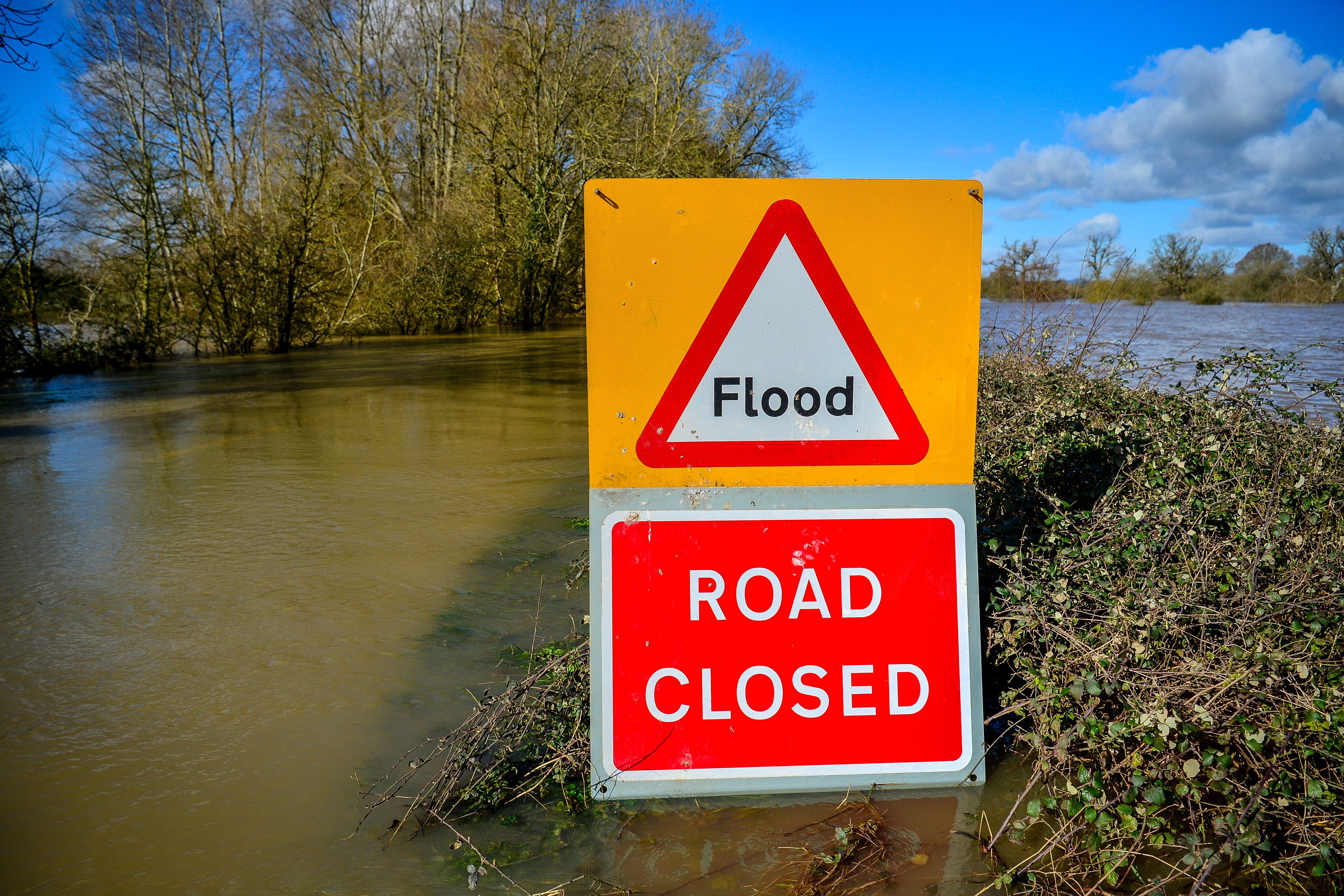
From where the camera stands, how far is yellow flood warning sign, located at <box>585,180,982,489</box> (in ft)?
6.62

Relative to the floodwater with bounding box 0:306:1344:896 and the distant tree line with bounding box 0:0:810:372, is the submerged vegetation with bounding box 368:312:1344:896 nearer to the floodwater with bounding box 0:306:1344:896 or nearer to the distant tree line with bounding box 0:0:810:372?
the floodwater with bounding box 0:306:1344:896

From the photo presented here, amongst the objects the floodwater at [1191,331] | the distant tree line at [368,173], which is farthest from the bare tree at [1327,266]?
the distant tree line at [368,173]

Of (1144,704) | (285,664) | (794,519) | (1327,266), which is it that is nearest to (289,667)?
(285,664)

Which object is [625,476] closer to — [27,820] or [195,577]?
[27,820]

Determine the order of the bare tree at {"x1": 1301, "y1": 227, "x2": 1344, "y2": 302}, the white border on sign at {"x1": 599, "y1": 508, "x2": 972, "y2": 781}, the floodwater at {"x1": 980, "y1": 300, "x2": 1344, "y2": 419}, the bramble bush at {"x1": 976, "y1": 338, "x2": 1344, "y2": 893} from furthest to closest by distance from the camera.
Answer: the bare tree at {"x1": 1301, "y1": 227, "x2": 1344, "y2": 302} < the floodwater at {"x1": 980, "y1": 300, "x2": 1344, "y2": 419} < the white border on sign at {"x1": 599, "y1": 508, "x2": 972, "y2": 781} < the bramble bush at {"x1": 976, "y1": 338, "x2": 1344, "y2": 893}

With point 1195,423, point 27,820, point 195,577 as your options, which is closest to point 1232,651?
point 1195,423

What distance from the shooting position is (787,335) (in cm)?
204

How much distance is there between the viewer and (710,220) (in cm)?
202

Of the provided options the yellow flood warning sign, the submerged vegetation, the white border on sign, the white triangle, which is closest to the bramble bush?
the submerged vegetation

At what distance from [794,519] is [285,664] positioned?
2.37 meters

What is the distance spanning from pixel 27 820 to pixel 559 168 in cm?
2647

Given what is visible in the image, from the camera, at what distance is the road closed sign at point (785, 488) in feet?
6.61

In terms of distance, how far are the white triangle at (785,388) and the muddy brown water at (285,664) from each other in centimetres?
99

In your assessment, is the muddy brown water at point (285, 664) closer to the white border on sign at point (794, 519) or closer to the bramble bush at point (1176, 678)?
the white border on sign at point (794, 519)
